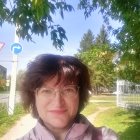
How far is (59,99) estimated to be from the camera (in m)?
1.98

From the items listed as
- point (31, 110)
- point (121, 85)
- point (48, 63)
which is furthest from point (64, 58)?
point (121, 85)

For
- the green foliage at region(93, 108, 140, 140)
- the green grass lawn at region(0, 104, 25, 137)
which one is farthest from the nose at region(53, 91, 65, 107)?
the green grass lawn at region(0, 104, 25, 137)

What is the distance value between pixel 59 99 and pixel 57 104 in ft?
0.10

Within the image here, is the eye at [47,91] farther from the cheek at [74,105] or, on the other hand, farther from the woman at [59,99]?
the cheek at [74,105]

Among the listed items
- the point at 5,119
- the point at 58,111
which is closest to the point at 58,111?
the point at 58,111

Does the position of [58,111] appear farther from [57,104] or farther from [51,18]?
[51,18]

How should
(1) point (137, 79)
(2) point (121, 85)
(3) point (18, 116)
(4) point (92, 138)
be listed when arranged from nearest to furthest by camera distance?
(4) point (92, 138) → (1) point (137, 79) → (3) point (18, 116) → (2) point (121, 85)

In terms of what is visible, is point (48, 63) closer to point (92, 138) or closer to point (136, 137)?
point (92, 138)

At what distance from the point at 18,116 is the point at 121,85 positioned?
10.9 m

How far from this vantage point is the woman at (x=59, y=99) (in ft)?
6.48

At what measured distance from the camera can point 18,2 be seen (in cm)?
442

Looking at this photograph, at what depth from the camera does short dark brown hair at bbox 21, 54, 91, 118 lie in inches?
81.1

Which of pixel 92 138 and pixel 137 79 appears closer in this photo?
pixel 92 138

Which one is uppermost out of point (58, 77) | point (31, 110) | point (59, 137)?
point (58, 77)
